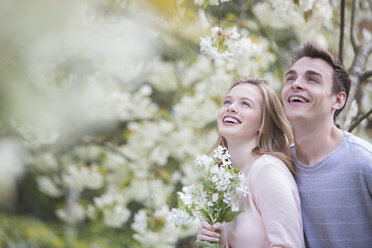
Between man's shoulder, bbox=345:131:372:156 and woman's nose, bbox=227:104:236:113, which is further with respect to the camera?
woman's nose, bbox=227:104:236:113

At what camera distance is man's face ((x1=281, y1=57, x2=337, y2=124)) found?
69.1 inches

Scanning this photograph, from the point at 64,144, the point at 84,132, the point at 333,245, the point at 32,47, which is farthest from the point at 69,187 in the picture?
the point at 333,245

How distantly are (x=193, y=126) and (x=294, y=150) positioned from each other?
2.67m

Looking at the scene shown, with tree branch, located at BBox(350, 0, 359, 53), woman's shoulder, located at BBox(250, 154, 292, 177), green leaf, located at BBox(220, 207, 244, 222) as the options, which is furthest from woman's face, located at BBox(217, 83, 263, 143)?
tree branch, located at BBox(350, 0, 359, 53)

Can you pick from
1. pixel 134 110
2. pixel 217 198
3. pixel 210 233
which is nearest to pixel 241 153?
pixel 217 198

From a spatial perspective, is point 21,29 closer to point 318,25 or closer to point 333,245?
point 333,245

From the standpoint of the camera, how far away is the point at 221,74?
4.35 meters

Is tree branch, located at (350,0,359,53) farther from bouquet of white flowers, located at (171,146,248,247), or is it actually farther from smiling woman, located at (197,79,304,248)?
bouquet of white flowers, located at (171,146,248,247)

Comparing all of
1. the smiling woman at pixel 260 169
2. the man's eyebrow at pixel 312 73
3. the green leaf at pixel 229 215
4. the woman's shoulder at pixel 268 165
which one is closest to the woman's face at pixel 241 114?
the smiling woman at pixel 260 169

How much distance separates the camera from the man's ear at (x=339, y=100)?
182 centimetres

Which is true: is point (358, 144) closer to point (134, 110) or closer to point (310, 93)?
point (310, 93)

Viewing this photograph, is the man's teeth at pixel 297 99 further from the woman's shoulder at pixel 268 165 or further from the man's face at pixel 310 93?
the woman's shoulder at pixel 268 165

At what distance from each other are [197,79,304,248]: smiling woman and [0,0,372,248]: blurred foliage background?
1.20 m

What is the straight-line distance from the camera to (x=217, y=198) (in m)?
1.69
